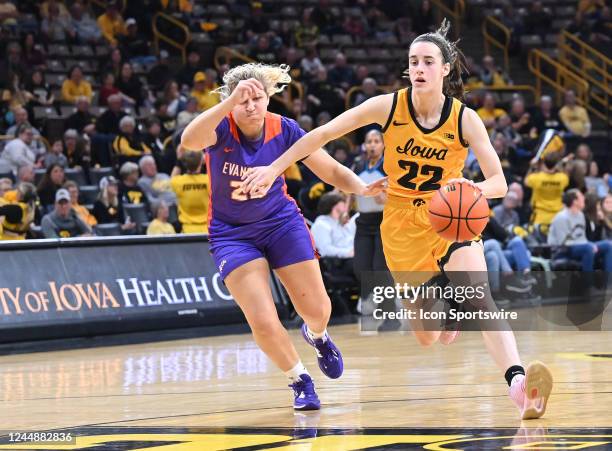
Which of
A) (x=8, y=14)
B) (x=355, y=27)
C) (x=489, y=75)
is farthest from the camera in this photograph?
(x=355, y=27)

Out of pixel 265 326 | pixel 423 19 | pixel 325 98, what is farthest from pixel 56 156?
pixel 423 19

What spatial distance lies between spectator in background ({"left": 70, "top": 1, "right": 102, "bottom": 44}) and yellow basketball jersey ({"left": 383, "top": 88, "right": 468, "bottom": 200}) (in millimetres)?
14827

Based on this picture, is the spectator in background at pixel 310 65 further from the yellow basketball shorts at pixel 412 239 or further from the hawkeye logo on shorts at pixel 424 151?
the hawkeye logo on shorts at pixel 424 151

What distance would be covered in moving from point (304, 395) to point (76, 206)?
8172 millimetres

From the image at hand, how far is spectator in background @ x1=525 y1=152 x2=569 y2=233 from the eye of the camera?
18688 mm

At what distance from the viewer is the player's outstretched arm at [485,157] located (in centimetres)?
751

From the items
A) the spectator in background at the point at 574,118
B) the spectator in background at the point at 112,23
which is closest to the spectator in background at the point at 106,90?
the spectator in background at the point at 112,23

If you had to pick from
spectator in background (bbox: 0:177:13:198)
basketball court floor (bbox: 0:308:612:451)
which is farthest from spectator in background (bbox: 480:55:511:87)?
basketball court floor (bbox: 0:308:612:451)

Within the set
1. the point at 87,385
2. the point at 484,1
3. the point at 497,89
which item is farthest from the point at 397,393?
the point at 484,1

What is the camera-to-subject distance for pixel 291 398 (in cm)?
876

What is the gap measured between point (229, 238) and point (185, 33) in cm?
1606

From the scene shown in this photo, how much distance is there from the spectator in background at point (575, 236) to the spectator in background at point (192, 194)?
15.6 ft

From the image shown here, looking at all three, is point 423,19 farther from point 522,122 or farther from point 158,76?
point 158,76

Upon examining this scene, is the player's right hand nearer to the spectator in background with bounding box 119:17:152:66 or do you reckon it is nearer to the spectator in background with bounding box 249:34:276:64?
the spectator in background with bounding box 119:17:152:66
